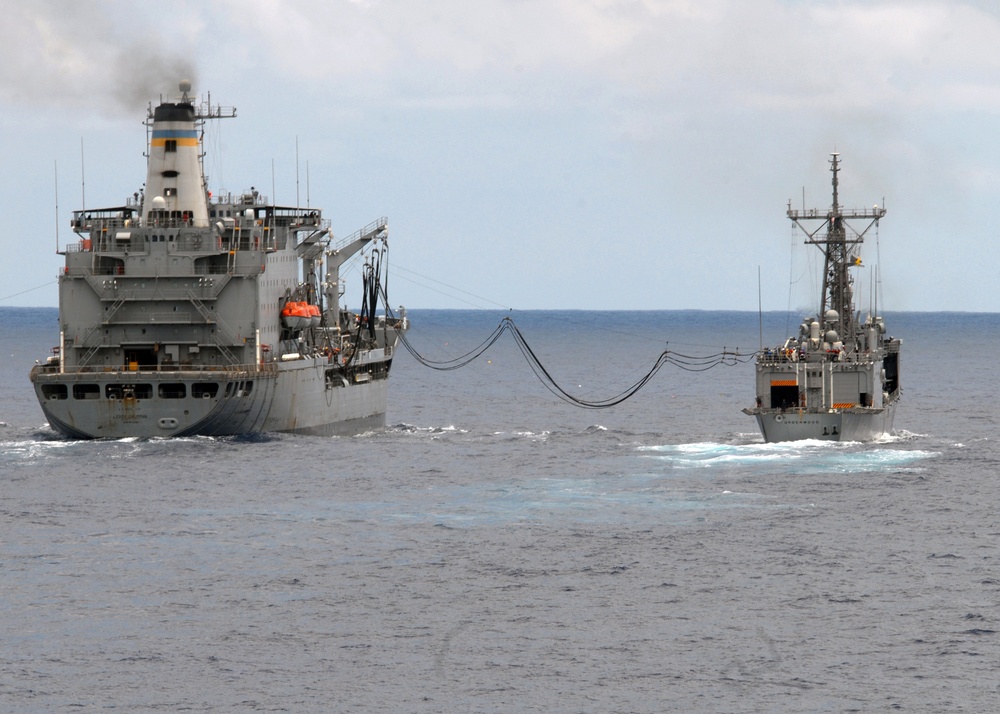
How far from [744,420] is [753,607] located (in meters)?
56.7

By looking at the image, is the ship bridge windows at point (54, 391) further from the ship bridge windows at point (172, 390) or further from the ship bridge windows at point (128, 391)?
the ship bridge windows at point (172, 390)

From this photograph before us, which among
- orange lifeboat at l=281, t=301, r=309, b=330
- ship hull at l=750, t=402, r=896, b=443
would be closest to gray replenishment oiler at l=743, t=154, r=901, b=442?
ship hull at l=750, t=402, r=896, b=443

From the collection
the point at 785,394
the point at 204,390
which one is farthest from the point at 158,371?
the point at 785,394

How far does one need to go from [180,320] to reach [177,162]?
36.2ft

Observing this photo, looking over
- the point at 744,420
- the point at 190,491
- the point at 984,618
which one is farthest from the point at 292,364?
the point at 984,618

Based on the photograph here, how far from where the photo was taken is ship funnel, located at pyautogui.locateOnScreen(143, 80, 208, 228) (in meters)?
82.7

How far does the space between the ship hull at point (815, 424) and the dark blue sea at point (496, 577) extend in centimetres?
104

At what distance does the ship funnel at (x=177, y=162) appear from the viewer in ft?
271

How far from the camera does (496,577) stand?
47219 millimetres

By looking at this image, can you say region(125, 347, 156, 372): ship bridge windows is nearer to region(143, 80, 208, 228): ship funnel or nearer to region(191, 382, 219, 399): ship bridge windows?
region(191, 382, 219, 399): ship bridge windows

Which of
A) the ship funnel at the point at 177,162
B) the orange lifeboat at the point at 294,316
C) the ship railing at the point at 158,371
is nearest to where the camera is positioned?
the ship railing at the point at 158,371

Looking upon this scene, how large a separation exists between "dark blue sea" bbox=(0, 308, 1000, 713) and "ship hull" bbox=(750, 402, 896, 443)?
Result: 41.0 inches

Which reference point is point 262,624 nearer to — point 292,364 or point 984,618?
point 984,618

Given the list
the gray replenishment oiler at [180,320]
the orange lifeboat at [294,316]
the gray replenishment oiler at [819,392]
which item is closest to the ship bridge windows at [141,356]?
the gray replenishment oiler at [180,320]
